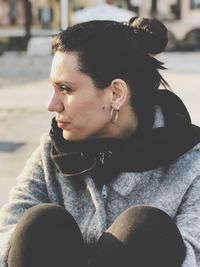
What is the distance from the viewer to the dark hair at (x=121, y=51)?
2199 mm

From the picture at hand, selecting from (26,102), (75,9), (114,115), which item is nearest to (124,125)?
(114,115)

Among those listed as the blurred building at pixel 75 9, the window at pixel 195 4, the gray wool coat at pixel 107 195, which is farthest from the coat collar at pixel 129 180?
the window at pixel 195 4

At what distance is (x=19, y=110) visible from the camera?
25.3 ft

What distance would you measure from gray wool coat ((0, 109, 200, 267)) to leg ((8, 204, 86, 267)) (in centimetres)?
11

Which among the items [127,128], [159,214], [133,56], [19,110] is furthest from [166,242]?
[19,110]

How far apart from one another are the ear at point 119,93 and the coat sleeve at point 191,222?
35 centimetres

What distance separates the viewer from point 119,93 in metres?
2.24

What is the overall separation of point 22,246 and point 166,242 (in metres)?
0.43

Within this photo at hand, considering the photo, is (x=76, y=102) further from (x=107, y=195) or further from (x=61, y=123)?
(x=107, y=195)

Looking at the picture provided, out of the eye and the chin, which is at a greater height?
the eye

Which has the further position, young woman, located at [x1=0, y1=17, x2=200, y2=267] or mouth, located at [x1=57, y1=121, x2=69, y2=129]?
mouth, located at [x1=57, y1=121, x2=69, y2=129]

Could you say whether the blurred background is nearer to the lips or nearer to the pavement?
the pavement

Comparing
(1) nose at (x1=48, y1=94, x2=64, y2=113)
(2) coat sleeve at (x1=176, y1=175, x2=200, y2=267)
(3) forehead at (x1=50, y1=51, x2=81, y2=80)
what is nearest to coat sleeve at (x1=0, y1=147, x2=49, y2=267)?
(1) nose at (x1=48, y1=94, x2=64, y2=113)

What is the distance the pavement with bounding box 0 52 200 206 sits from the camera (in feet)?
17.9
